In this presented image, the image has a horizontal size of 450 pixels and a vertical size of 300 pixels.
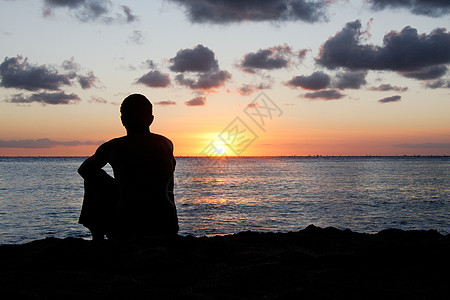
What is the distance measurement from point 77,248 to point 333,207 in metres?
20.9

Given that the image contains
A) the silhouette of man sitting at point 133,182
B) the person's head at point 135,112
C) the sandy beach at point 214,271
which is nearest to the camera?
the sandy beach at point 214,271

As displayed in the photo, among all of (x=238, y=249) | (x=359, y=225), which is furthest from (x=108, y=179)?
(x=359, y=225)

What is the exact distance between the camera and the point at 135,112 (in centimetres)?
457

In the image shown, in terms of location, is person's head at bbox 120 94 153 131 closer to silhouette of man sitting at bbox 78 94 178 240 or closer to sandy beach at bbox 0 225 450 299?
silhouette of man sitting at bbox 78 94 178 240

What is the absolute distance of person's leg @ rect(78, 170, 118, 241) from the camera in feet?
15.3

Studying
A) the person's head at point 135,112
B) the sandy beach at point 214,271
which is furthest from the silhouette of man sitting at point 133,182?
the sandy beach at point 214,271

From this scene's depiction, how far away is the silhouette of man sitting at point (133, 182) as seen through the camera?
175 inches

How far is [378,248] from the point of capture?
13.5ft

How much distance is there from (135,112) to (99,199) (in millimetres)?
1219

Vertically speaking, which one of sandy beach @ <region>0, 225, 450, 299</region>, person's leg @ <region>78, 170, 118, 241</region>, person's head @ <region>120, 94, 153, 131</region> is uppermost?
person's head @ <region>120, 94, 153, 131</region>

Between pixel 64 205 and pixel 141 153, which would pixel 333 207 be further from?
pixel 141 153

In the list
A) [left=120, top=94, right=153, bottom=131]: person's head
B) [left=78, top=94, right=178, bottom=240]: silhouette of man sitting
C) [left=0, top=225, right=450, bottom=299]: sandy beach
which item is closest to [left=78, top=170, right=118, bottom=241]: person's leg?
[left=78, top=94, right=178, bottom=240]: silhouette of man sitting

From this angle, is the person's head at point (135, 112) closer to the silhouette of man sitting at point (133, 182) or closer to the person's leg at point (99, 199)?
the silhouette of man sitting at point (133, 182)

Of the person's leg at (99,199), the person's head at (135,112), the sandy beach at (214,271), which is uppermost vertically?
the person's head at (135,112)
